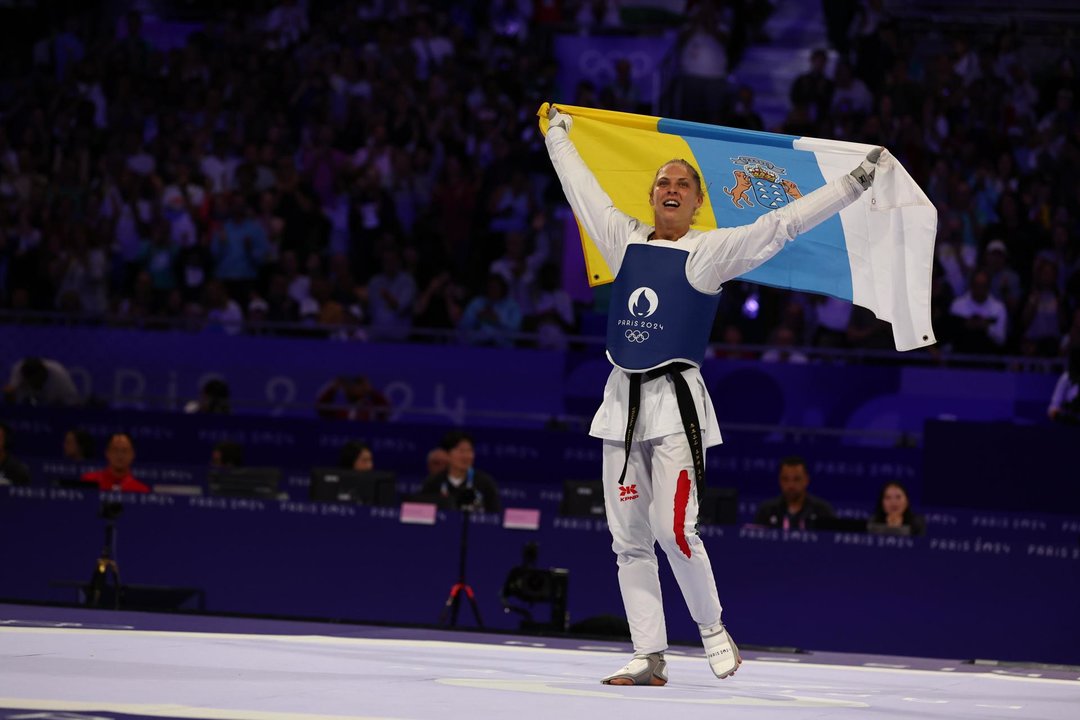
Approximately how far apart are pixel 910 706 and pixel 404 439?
28.2ft

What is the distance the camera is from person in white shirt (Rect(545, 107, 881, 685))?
614 cm

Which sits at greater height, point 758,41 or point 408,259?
point 758,41

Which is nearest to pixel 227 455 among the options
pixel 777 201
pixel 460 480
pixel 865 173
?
pixel 460 480

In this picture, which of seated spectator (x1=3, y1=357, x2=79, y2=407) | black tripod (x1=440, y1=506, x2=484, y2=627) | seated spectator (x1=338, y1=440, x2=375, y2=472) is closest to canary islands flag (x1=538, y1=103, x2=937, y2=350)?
black tripod (x1=440, y1=506, x2=484, y2=627)

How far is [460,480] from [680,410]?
5.72m

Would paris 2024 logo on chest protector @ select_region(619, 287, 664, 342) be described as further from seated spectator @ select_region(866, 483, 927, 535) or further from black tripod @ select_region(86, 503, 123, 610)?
seated spectator @ select_region(866, 483, 927, 535)

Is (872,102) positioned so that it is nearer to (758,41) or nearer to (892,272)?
(758,41)

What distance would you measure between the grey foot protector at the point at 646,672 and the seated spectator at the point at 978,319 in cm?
904

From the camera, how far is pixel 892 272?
266 inches

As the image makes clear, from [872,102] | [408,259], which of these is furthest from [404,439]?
[872,102]

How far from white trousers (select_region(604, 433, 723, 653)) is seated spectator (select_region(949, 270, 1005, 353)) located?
8.88m

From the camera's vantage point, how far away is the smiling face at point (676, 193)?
249 inches

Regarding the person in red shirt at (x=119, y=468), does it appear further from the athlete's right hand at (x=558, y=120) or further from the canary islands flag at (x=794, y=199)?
the athlete's right hand at (x=558, y=120)

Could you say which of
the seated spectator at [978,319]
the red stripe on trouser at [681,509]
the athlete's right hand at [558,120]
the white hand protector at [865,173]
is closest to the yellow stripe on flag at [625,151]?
the athlete's right hand at [558,120]
